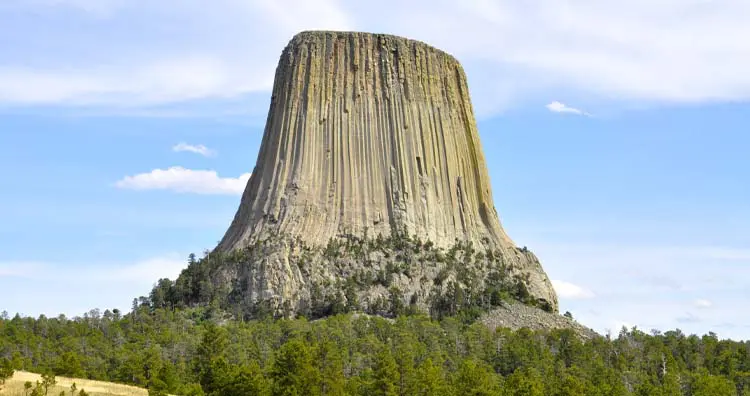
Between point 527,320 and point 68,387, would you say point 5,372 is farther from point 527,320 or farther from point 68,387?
point 527,320

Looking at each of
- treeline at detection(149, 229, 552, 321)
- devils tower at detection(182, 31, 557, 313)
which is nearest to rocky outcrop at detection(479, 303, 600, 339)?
A: treeline at detection(149, 229, 552, 321)

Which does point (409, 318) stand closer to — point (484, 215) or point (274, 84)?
point (484, 215)

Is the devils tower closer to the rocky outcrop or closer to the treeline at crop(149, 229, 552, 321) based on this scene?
the treeline at crop(149, 229, 552, 321)

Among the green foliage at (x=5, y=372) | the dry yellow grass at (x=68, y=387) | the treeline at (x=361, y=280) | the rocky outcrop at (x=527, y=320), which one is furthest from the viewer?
the treeline at (x=361, y=280)

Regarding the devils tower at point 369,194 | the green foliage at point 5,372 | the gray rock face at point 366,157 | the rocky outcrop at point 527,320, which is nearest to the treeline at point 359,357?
the green foliage at point 5,372

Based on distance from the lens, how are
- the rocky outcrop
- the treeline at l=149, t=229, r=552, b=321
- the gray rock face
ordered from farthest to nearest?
the gray rock face → the treeline at l=149, t=229, r=552, b=321 → the rocky outcrop

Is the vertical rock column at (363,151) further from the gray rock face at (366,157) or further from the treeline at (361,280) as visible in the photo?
the treeline at (361,280)
